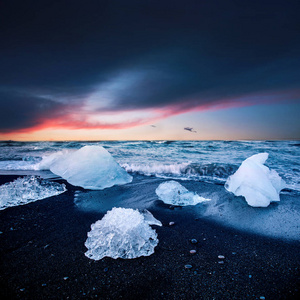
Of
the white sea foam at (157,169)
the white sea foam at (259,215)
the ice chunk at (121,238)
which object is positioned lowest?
the white sea foam at (259,215)

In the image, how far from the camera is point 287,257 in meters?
1.60

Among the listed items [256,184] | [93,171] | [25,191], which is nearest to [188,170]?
[256,184]

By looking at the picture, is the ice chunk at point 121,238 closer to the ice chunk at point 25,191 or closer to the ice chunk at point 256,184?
the ice chunk at point 25,191

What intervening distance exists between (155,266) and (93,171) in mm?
2935

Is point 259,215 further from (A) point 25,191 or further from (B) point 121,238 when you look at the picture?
(A) point 25,191

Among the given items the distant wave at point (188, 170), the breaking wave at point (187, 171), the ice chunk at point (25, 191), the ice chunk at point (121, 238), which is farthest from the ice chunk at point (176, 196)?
the ice chunk at point (25, 191)

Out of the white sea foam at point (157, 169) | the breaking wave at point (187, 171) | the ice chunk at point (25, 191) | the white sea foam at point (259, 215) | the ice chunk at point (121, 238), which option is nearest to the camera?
the ice chunk at point (121, 238)

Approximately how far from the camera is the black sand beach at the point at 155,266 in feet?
3.91

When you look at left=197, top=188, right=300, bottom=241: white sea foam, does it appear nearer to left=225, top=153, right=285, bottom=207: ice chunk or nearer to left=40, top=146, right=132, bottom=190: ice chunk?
left=225, top=153, right=285, bottom=207: ice chunk

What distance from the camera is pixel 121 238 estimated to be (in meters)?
1.65

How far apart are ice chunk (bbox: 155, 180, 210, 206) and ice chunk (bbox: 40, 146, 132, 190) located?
1265 mm

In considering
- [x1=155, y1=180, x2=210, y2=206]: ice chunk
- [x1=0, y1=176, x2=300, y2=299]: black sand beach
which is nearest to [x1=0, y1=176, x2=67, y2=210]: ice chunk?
[x1=0, y1=176, x2=300, y2=299]: black sand beach

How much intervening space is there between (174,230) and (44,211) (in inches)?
77.3

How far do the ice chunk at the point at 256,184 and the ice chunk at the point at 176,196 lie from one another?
76cm
